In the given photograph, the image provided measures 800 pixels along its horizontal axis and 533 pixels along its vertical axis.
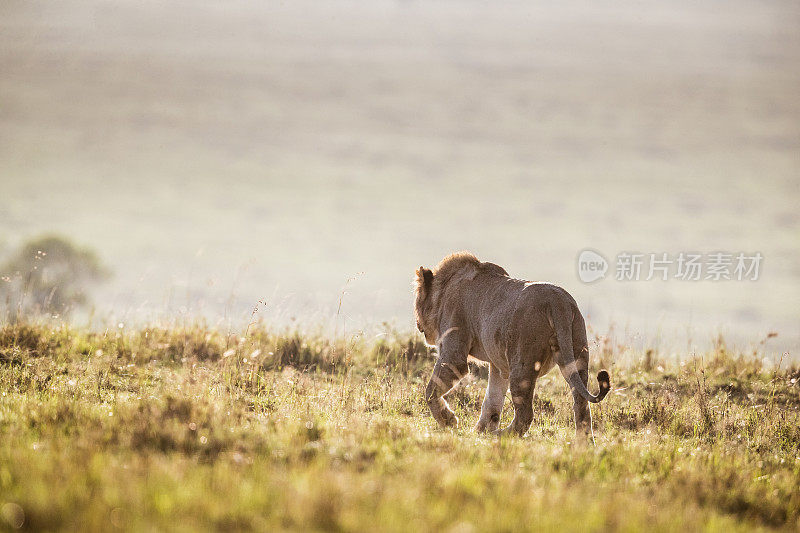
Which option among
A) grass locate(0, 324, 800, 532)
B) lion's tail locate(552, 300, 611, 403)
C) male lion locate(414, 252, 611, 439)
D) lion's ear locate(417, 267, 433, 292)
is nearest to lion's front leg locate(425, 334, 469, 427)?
male lion locate(414, 252, 611, 439)

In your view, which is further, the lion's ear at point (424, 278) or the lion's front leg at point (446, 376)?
the lion's ear at point (424, 278)

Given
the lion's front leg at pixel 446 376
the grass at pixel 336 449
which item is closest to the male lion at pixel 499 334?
the lion's front leg at pixel 446 376

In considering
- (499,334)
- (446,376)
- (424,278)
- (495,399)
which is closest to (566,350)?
(499,334)

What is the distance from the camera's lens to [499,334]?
863 cm

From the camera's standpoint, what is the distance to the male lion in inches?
323

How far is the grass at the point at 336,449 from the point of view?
459 cm

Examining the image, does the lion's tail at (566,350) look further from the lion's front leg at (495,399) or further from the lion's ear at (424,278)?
the lion's ear at (424,278)

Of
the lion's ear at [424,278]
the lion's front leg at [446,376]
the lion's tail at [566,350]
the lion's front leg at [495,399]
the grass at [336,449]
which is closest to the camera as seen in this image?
the grass at [336,449]

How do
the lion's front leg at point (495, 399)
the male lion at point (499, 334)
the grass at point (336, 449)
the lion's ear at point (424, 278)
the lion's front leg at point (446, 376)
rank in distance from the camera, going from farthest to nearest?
the lion's ear at point (424, 278), the lion's front leg at point (495, 399), the lion's front leg at point (446, 376), the male lion at point (499, 334), the grass at point (336, 449)

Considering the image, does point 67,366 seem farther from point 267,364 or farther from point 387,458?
point 387,458

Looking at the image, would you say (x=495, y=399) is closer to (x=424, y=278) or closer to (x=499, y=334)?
(x=499, y=334)

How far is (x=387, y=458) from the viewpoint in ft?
20.6

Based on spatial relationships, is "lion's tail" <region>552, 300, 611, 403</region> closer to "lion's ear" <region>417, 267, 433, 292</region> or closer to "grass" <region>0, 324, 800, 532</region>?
"grass" <region>0, 324, 800, 532</region>

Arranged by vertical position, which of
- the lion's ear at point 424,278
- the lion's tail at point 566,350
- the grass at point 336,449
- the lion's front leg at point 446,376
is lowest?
the grass at point 336,449
